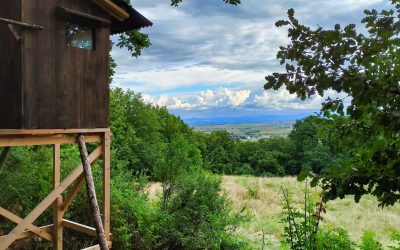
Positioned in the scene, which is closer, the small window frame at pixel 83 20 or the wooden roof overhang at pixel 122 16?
the small window frame at pixel 83 20

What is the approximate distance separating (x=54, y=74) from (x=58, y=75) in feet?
0.27

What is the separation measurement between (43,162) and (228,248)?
6.30 metres

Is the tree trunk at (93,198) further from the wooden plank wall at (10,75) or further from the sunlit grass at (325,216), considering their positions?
the sunlit grass at (325,216)

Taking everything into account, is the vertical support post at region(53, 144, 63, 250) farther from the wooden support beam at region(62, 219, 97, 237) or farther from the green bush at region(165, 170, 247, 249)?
the green bush at region(165, 170, 247, 249)

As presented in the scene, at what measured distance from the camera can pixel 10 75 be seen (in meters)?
6.50

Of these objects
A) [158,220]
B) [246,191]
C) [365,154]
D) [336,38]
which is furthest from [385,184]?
[246,191]

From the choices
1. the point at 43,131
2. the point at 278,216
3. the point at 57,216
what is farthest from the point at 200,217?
the point at 43,131

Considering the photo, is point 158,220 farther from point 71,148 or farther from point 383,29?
point 383,29

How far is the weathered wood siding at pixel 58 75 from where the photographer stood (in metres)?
6.47

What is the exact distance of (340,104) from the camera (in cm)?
253

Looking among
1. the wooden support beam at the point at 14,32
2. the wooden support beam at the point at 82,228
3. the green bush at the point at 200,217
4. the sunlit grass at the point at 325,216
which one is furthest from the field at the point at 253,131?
the wooden support beam at the point at 14,32

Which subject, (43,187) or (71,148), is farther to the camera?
(71,148)

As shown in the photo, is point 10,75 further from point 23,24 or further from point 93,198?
point 93,198

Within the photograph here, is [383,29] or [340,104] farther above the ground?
[383,29]
